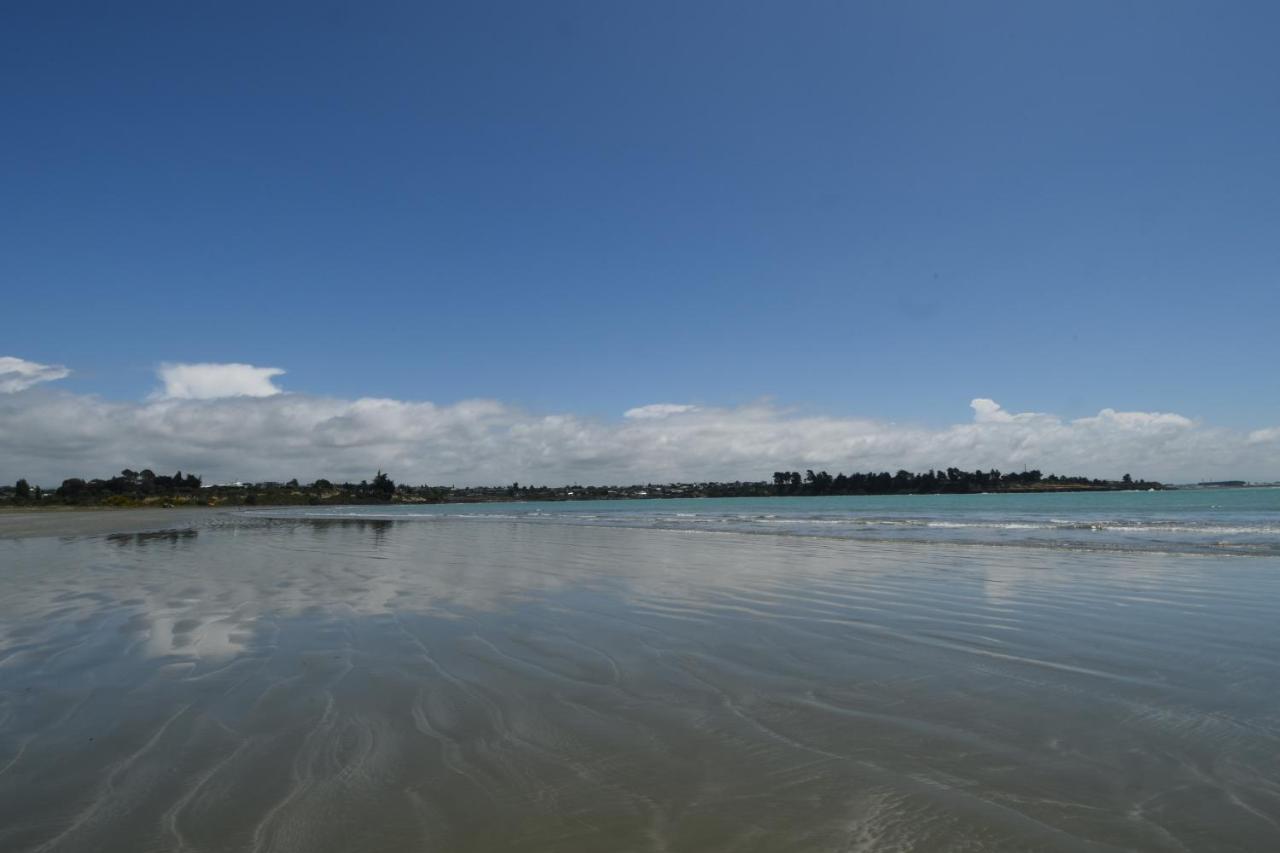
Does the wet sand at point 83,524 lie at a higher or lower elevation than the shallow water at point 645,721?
higher

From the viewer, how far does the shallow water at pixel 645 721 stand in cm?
343

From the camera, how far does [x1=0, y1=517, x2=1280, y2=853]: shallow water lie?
135 inches

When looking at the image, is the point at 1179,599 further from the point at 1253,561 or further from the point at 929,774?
Result: the point at 929,774

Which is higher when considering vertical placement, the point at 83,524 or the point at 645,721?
the point at 83,524

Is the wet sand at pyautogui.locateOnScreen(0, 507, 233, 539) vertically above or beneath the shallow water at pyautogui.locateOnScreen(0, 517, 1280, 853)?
above

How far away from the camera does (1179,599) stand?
10211mm

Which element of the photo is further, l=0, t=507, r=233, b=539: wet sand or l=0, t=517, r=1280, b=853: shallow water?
l=0, t=507, r=233, b=539: wet sand

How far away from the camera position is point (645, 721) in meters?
4.99

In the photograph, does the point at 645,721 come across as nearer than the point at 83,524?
Yes

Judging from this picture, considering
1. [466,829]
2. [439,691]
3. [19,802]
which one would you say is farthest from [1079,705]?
[19,802]

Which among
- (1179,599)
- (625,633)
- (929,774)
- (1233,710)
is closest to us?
(929,774)

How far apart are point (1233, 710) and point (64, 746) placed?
26.0ft

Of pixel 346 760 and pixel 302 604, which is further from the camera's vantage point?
pixel 302 604

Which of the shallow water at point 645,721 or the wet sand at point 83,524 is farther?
the wet sand at point 83,524
